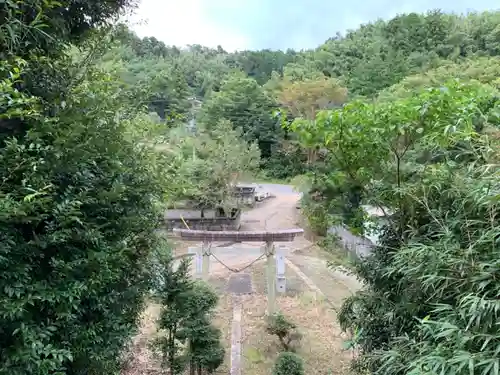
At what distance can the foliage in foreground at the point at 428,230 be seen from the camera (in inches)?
75.3

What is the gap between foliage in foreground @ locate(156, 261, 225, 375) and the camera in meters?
3.86

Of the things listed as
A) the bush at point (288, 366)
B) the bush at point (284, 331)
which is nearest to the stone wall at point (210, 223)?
the bush at point (284, 331)

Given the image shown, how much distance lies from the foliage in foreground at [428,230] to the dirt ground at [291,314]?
1.74 metres

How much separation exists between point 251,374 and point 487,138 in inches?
158

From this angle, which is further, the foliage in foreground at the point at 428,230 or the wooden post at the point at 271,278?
the wooden post at the point at 271,278

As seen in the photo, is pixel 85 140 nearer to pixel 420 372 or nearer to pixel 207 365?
pixel 420 372

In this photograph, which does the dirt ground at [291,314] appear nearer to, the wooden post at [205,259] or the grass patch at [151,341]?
the grass patch at [151,341]

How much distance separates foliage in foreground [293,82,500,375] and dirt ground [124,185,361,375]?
1.74 m

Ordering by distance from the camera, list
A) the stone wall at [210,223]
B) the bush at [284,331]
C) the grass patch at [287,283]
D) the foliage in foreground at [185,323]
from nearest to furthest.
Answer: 1. the foliage in foreground at [185,323]
2. the bush at [284,331]
3. the grass patch at [287,283]
4. the stone wall at [210,223]

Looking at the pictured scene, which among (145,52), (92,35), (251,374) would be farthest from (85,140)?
(145,52)

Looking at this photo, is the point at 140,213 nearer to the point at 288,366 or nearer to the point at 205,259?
the point at 288,366

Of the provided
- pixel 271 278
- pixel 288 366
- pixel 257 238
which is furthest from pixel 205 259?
pixel 288 366

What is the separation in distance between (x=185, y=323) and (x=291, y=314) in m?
3.29

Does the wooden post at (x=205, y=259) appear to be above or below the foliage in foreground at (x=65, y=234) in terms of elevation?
below
